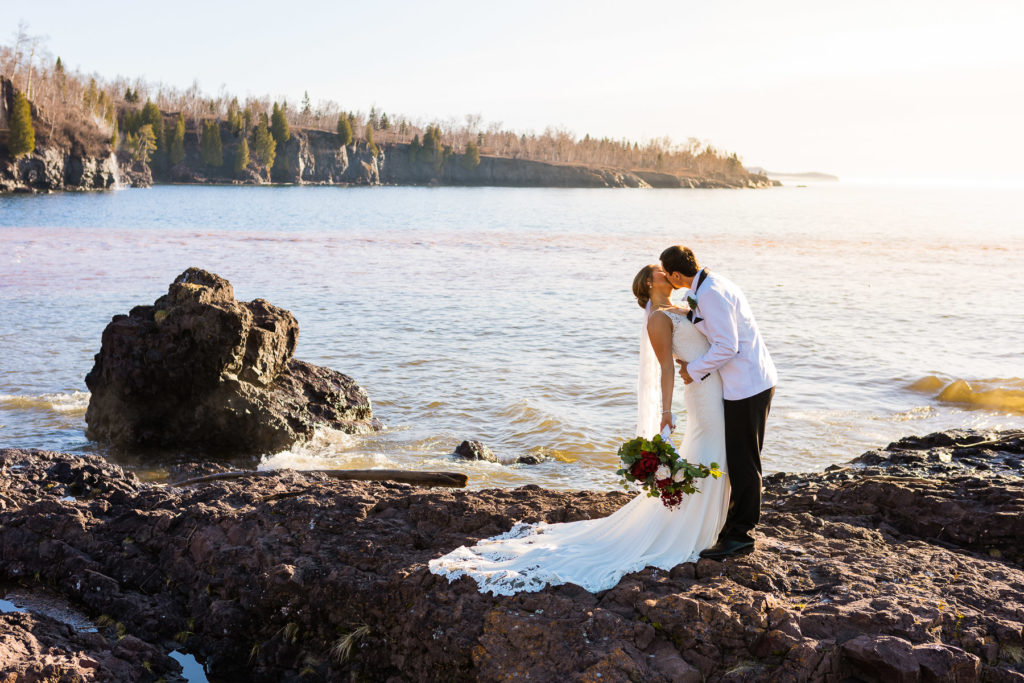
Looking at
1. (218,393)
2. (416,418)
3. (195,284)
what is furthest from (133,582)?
(416,418)

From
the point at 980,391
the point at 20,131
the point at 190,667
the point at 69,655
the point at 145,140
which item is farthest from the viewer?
the point at 145,140

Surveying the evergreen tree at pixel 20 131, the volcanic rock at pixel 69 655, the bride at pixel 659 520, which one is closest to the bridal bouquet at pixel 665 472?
the bride at pixel 659 520

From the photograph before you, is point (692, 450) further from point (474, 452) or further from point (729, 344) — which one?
point (474, 452)

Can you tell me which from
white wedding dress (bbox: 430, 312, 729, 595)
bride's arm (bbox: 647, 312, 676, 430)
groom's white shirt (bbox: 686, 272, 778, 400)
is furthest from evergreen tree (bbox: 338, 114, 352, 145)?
groom's white shirt (bbox: 686, 272, 778, 400)

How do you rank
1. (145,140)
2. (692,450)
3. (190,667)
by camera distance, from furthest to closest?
(145,140), (692,450), (190,667)

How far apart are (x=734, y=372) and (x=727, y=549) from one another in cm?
120

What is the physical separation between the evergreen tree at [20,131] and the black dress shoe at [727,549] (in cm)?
10585

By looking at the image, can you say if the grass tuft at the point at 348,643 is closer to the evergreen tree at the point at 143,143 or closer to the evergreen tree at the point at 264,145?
the evergreen tree at the point at 143,143

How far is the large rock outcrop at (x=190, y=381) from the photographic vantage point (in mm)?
11148

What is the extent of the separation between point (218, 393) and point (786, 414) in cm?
908

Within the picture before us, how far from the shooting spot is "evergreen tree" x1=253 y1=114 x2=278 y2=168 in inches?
6544

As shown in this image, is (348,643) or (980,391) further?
(980,391)

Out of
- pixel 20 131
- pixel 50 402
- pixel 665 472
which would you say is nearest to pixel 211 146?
pixel 20 131

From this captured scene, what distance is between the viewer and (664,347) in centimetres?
555
